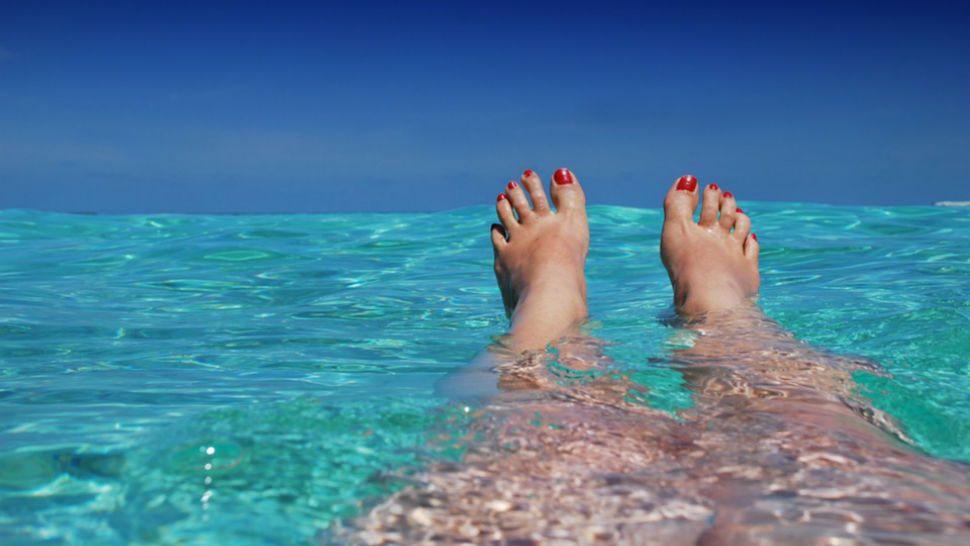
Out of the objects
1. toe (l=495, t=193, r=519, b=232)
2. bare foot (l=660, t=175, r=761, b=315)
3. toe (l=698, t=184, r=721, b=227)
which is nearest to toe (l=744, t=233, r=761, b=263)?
bare foot (l=660, t=175, r=761, b=315)

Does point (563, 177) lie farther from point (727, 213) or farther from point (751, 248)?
point (751, 248)

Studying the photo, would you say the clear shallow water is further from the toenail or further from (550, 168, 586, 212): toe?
the toenail

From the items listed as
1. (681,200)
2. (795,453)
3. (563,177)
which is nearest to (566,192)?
(563,177)

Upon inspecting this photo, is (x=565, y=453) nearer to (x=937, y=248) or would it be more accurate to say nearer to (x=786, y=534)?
(x=786, y=534)

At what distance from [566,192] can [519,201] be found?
0.23 meters

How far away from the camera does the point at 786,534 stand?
1.16m

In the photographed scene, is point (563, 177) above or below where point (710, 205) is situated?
above

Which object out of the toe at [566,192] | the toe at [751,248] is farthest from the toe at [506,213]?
the toe at [751,248]

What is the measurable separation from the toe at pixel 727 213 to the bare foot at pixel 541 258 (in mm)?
641

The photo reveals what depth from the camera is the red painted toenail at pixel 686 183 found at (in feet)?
13.3

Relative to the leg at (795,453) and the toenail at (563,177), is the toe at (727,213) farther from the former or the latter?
the leg at (795,453)

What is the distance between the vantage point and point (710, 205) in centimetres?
402

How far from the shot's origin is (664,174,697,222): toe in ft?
12.8

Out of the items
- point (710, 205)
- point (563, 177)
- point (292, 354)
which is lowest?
point (292, 354)
